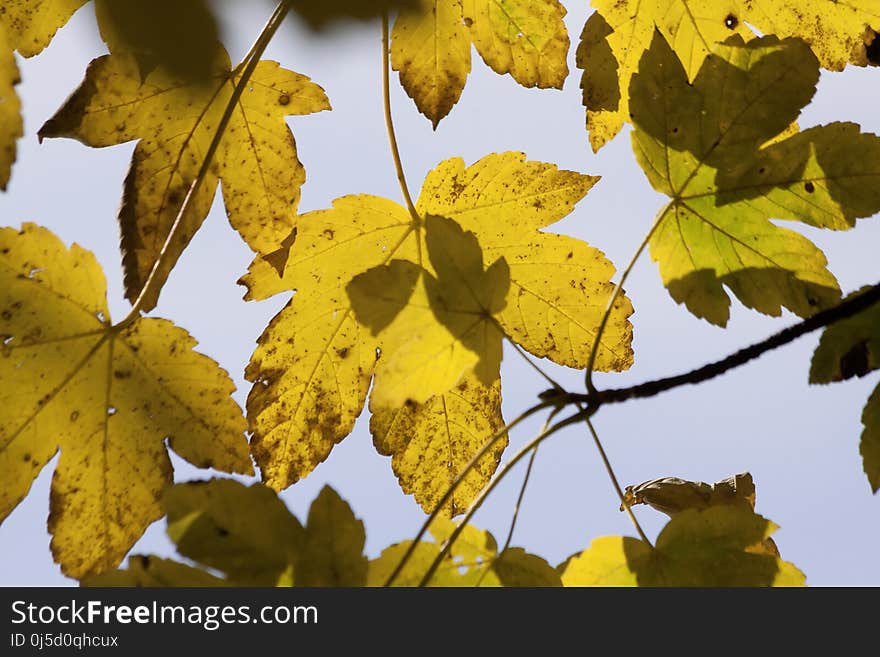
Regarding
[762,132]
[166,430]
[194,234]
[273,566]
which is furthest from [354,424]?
[762,132]

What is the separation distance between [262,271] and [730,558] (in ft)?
2.99

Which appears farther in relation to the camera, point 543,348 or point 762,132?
point 543,348

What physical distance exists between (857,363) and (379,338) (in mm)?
725

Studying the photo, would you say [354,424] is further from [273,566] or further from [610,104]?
[610,104]

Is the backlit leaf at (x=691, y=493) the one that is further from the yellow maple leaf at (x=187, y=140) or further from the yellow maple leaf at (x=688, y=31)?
the yellow maple leaf at (x=187, y=140)

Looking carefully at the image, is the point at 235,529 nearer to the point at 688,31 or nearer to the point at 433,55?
the point at 433,55

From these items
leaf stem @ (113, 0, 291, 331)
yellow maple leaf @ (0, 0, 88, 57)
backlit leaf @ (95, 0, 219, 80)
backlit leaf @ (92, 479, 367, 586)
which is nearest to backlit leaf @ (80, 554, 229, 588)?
backlit leaf @ (92, 479, 367, 586)

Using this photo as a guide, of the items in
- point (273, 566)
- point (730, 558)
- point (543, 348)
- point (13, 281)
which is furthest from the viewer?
point (543, 348)

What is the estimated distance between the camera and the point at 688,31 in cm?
149

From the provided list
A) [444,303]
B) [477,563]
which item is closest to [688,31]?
[444,303]

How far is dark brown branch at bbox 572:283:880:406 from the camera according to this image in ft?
3.36

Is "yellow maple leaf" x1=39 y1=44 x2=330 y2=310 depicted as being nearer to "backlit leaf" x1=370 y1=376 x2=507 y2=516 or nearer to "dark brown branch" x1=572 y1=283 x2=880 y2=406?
"backlit leaf" x1=370 y1=376 x2=507 y2=516

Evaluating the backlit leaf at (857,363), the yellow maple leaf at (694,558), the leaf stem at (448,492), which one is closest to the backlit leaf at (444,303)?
the leaf stem at (448,492)

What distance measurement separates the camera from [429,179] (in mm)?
1509
